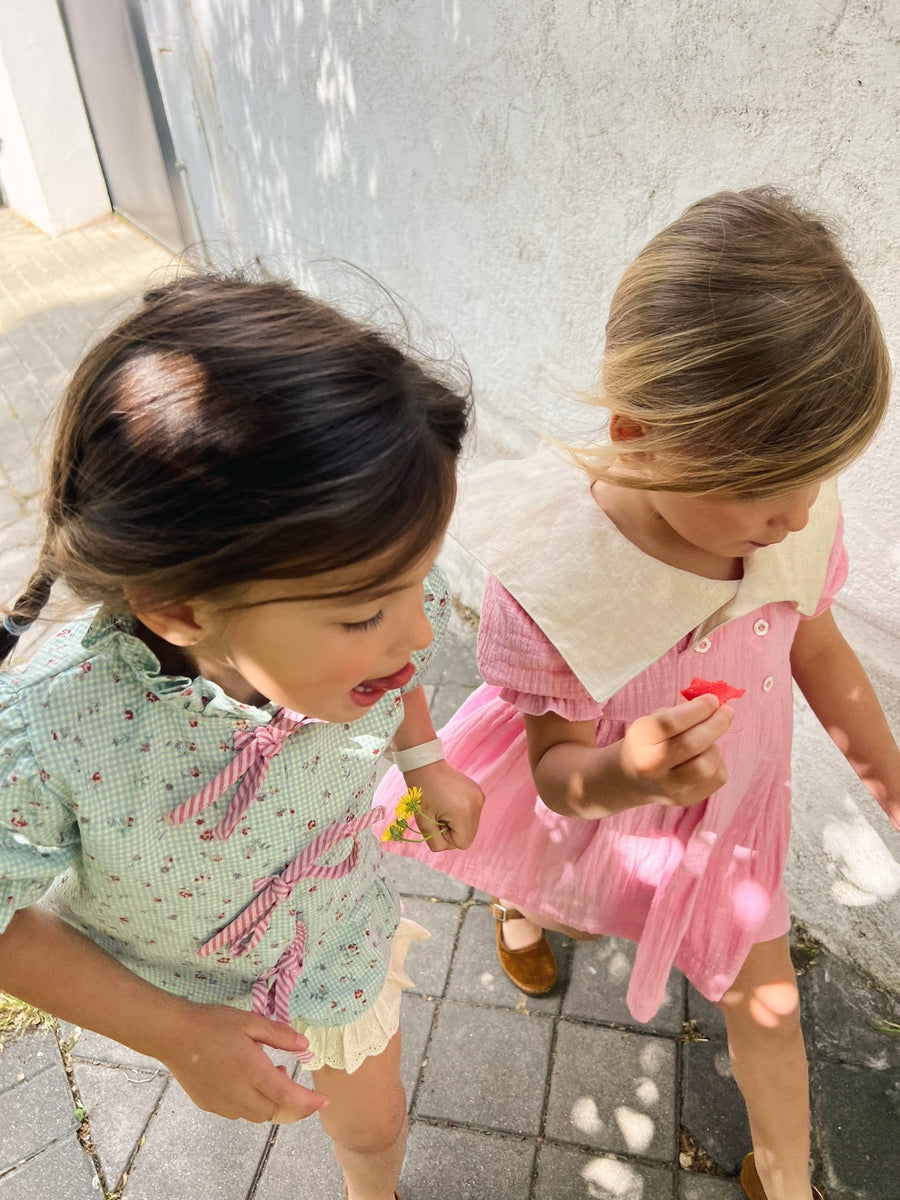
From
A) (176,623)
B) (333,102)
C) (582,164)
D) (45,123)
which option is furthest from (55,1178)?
(45,123)

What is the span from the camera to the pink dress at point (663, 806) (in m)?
1.77

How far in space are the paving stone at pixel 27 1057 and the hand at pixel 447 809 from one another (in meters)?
1.33

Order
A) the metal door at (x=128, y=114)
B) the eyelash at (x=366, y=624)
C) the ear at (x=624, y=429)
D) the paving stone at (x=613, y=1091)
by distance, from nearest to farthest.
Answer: the eyelash at (x=366, y=624)
the ear at (x=624, y=429)
the paving stone at (x=613, y=1091)
the metal door at (x=128, y=114)

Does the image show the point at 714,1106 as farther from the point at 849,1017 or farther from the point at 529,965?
the point at 529,965

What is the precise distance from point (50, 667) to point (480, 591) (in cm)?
258

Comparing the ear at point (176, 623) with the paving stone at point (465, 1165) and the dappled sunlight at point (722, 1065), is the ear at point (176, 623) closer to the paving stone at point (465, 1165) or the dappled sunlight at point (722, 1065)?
the paving stone at point (465, 1165)

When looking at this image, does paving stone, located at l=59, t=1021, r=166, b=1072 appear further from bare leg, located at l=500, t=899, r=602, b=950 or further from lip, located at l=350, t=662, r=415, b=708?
lip, located at l=350, t=662, r=415, b=708

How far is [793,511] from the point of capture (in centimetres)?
155

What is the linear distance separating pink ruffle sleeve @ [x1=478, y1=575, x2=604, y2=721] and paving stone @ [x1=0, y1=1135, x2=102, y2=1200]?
152 centimetres

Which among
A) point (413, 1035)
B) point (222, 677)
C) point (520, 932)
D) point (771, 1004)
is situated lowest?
point (413, 1035)

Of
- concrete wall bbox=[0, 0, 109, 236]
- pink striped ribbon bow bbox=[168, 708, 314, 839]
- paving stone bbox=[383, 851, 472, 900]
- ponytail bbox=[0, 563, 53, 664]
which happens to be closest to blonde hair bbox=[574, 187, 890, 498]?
pink striped ribbon bow bbox=[168, 708, 314, 839]

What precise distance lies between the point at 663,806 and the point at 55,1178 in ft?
5.31

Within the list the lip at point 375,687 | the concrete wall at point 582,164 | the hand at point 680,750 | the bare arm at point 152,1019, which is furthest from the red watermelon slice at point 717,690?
the bare arm at point 152,1019

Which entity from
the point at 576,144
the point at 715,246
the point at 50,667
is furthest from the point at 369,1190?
the point at 576,144
